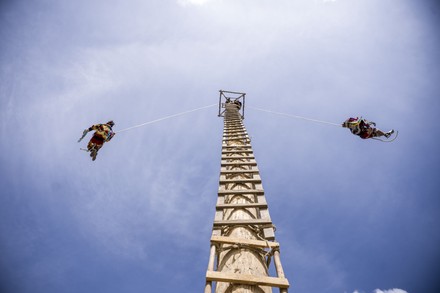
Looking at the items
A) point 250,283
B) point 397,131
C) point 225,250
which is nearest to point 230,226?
point 225,250

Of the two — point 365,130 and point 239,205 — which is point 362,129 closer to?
point 365,130

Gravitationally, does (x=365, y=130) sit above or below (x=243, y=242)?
above

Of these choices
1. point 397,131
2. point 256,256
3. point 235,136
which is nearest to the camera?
point 256,256

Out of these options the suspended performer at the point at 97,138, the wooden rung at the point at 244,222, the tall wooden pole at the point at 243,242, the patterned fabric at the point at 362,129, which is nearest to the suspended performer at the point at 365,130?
the patterned fabric at the point at 362,129

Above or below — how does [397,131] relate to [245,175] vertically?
above

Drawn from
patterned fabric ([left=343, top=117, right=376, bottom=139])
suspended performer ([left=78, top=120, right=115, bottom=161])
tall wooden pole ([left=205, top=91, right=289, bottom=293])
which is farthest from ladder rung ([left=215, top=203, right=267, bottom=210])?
patterned fabric ([left=343, top=117, right=376, bottom=139])

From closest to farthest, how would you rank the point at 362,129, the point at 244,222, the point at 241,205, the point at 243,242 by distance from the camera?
the point at 243,242 → the point at 244,222 → the point at 241,205 → the point at 362,129

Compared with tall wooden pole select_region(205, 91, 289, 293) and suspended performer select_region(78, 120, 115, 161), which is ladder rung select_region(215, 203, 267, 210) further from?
suspended performer select_region(78, 120, 115, 161)

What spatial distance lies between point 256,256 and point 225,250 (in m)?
0.45

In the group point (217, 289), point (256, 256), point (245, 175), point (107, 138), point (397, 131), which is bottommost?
point (217, 289)

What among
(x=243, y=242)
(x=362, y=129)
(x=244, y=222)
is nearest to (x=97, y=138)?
(x=244, y=222)

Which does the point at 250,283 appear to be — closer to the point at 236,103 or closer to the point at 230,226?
the point at 230,226

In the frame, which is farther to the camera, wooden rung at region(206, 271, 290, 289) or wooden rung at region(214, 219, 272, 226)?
wooden rung at region(214, 219, 272, 226)

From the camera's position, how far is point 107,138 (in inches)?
272
